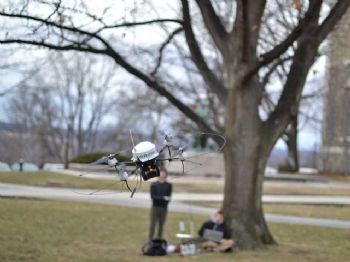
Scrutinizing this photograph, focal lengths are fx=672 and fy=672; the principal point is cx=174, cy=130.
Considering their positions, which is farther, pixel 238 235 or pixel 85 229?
pixel 85 229

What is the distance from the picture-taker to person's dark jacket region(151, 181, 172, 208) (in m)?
13.9

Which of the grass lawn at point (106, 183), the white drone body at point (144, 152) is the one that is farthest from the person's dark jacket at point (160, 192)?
the grass lawn at point (106, 183)

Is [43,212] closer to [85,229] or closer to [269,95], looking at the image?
[85,229]

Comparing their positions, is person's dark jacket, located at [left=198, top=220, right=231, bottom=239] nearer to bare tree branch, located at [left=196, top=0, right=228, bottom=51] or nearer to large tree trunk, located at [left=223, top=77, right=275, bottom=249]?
large tree trunk, located at [left=223, top=77, right=275, bottom=249]

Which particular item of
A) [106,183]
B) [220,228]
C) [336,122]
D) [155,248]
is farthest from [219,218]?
[336,122]

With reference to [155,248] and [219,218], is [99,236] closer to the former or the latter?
[155,248]

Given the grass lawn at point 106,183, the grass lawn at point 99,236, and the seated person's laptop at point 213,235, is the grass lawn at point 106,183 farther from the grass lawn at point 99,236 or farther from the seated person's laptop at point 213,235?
the seated person's laptop at point 213,235

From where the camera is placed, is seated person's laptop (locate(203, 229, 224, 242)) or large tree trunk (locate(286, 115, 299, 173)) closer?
seated person's laptop (locate(203, 229, 224, 242))

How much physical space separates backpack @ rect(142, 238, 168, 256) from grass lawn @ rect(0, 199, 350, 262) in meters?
0.19

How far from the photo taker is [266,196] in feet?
→ 102

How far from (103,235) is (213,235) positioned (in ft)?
10.7

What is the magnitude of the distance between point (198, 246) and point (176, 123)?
45.0m

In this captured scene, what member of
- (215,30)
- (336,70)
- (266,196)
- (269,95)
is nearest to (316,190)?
(266,196)

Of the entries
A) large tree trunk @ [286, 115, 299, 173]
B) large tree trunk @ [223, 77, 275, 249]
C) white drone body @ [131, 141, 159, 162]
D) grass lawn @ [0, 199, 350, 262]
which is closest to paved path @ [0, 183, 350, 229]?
grass lawn @ [0, 199, 350, 262]
